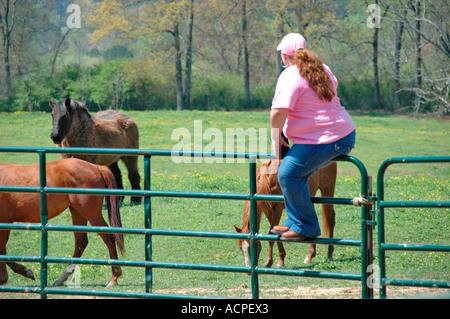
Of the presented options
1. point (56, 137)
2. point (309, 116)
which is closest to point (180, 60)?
point (56, 137)

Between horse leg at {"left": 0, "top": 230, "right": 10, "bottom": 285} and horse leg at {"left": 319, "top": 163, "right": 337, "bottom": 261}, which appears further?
horse leg at {"left": 319, "top": 163, "right": 337, "bottom": 261}

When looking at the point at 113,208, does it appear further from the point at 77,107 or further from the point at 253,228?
the point at 77,107

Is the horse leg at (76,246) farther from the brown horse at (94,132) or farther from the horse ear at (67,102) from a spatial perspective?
the horse ear at (67,102)

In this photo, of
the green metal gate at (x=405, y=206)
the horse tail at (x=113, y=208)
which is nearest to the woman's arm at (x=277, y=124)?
the green metal gate at (x=405, y=206)

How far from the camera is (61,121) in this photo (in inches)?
469

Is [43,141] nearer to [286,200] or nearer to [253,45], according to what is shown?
[286,200]

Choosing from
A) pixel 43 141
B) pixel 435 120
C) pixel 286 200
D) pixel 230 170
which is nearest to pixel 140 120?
pixel 43 141

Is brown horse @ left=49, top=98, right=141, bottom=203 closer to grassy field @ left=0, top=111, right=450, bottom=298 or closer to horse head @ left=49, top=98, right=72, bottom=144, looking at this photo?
horse head @ left=49, top=98, right=72, bottom=144

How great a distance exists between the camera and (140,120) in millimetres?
30297

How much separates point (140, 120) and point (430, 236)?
73.9ft

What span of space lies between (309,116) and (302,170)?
1.42ft

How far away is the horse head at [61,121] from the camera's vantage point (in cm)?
1180

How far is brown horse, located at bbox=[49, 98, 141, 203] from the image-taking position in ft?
39.2

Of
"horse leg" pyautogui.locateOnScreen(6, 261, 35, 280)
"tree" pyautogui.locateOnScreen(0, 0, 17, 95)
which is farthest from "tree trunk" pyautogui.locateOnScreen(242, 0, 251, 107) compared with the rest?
"horse leg" pyautogui.locateOnScreen(6, 261, 35, 280)
